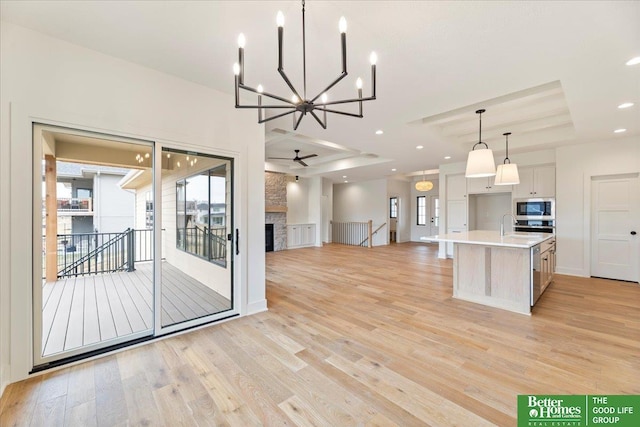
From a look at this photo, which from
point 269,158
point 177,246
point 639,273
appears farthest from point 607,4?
point 269,158

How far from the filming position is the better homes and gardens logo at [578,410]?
→ 1718 millimetres

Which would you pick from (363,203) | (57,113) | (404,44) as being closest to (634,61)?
(404,44)

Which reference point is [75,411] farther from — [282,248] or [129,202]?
[282,248]

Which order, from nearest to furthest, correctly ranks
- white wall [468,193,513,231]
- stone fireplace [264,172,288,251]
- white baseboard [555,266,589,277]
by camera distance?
white baseboard [555,266,589,277] < white wall [468,193,513,231] < stone fireplace [264,172,288,251]

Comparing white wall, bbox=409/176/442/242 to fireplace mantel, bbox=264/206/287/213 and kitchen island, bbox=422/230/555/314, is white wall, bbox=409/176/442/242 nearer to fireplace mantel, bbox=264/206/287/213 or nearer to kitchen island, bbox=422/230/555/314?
fireplace mantel, bbox=264/206/287/213

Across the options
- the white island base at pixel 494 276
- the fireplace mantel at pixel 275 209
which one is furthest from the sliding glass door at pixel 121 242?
the fireplace mantel at pixel 275 209

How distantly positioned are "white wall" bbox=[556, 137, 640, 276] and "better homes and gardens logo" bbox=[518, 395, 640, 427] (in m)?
4.64

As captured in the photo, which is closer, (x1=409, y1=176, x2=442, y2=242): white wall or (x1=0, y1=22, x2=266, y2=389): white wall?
(x1=0, y1=22, x2=266, y2=389): white wall

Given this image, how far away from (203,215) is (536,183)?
712 centimetres

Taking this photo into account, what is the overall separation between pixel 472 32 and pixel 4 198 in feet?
12.9

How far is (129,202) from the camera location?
6.48m

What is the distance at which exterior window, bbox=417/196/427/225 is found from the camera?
11.7 metres

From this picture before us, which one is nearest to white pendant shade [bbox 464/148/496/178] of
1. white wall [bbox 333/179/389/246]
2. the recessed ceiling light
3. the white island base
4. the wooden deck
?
the white island base

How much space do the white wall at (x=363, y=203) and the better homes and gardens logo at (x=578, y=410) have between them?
8880 mm
